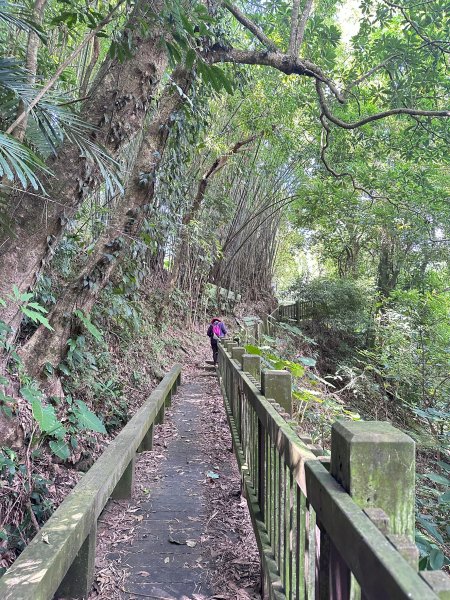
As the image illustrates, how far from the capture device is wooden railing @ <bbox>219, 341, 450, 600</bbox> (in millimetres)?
711

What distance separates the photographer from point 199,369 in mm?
9766

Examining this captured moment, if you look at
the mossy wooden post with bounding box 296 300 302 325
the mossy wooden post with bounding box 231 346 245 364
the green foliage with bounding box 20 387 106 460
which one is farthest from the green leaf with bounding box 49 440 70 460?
the mossy wooden post with bounding box 296 300 302 325

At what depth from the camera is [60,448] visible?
10.5 feet

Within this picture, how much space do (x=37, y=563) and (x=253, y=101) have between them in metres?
8.88

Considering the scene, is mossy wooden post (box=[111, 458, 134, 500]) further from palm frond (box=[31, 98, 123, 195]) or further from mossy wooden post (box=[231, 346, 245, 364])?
palm frond (box=[31, 98, 123, 195])

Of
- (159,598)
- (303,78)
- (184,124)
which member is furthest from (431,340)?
(159,598)

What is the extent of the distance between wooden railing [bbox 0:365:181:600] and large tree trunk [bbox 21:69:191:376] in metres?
1.14

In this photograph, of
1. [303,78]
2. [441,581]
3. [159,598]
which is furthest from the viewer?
[303,78]

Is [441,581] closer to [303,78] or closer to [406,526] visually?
[406,526]

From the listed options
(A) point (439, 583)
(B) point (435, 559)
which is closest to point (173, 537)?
(B) point (435, 559)

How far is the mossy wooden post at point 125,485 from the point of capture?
300 centimetres

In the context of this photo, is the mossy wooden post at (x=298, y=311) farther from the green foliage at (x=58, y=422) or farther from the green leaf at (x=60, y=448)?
the green leaf at (x=60, y=448)

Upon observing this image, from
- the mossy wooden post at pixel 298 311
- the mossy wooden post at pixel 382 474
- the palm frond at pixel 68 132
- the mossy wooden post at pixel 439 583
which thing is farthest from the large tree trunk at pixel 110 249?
the mossy wooden post at pixel 298 311

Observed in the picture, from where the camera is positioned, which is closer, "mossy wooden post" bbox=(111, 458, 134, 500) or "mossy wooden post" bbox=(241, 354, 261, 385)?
"mossy wooden post" bbox=(111, 458, 134, 500)
